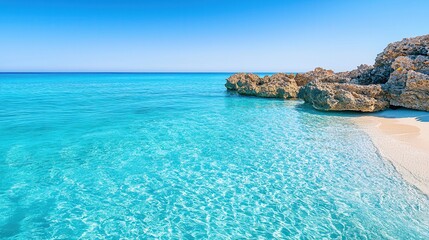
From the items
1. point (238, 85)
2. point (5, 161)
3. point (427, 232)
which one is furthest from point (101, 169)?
point (238, 85)

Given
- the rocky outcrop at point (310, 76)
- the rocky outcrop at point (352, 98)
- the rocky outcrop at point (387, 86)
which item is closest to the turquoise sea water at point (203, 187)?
the rocky outcrop at point (352, 98)

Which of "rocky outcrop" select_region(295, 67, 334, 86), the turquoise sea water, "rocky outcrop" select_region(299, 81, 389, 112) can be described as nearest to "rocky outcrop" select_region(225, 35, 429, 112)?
"rocky outcrop" select_region(299, 81, 389, 112)

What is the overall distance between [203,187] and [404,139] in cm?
864

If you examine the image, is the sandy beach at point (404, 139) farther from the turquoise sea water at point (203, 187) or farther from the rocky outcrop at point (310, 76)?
the rocky outcrop at point (310, 76)

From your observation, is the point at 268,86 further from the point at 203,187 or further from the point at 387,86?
the point at 203,187

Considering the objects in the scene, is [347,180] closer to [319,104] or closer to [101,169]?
[101,169]

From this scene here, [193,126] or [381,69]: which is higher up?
[381,69]

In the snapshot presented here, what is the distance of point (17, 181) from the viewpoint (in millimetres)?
7086

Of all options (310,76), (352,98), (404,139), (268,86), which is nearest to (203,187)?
(404,139)

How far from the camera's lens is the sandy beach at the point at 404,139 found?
23.8 ft

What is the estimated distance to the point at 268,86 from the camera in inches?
1000

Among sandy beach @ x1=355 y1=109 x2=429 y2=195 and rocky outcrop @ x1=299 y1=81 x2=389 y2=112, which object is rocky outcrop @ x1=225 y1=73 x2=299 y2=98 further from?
sandy beach @ x1=355 y1=109 x2=429 y2=195

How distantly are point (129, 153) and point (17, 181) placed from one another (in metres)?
3.34

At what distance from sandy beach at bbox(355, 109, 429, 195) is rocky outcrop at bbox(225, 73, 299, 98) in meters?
9.68
